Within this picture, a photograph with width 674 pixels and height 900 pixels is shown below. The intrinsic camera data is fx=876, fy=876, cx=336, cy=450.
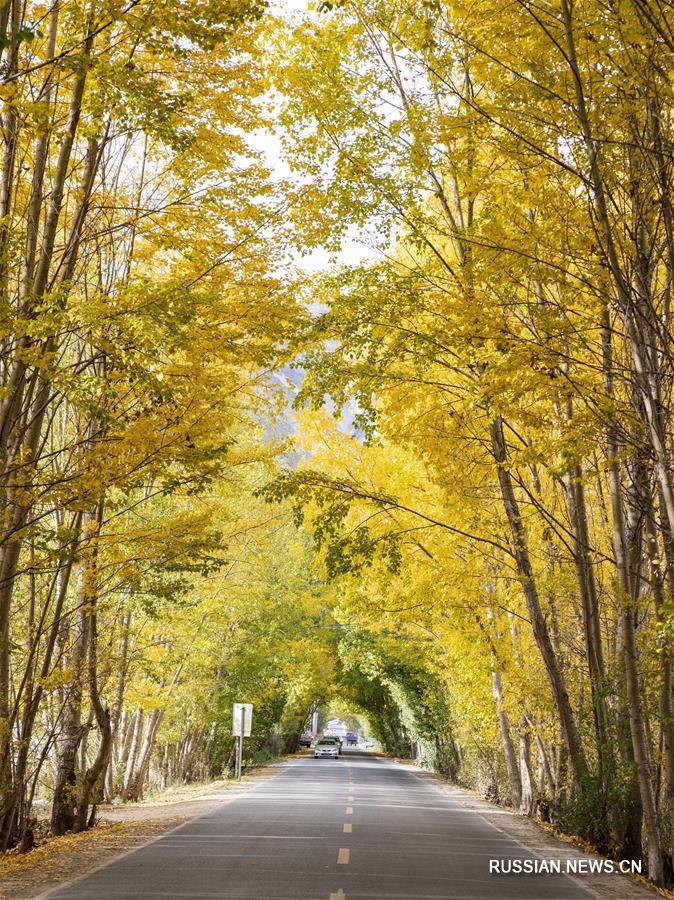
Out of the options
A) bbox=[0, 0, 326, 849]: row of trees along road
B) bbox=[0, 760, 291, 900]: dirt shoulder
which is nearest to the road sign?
bbox=[0, 760, 291, 900]: dirt shoulder

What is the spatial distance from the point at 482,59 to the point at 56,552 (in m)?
7.26

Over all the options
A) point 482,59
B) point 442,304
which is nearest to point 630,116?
point 482,59

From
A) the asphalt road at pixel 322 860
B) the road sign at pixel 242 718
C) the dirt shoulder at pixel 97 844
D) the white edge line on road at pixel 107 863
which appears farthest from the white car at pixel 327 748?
the white edge line on road at pixel 107 863

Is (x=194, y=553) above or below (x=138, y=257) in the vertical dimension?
below

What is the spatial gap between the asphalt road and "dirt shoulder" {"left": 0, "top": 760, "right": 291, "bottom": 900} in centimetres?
33

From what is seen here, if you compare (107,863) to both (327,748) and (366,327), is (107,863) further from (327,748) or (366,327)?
(327,748)

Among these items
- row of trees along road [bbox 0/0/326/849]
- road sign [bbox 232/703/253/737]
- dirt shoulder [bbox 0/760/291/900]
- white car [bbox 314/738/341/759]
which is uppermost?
row of trees along road [bbox 0/0/326/849]

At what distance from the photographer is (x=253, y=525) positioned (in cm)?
1989

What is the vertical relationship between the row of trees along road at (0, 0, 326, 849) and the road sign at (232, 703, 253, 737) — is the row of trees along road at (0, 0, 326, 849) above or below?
above

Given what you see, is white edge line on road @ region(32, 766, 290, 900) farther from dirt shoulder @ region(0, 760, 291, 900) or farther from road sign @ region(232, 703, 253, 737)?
road sign @ region(232, 703, 253, 737)

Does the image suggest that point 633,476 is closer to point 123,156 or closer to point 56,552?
point 56,552

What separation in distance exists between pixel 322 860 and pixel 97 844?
3.92 meters

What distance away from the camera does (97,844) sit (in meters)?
12.9

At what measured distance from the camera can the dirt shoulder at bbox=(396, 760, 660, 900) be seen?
383 inches
